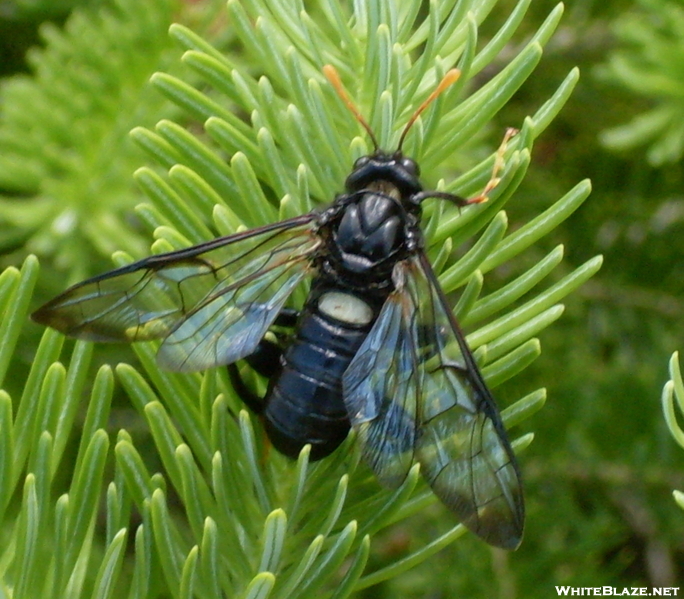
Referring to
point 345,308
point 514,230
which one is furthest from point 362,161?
point 514,230

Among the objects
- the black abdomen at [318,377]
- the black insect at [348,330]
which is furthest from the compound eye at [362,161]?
the black abdomen at [318,377]

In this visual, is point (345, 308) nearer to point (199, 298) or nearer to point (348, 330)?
point (348, 330)

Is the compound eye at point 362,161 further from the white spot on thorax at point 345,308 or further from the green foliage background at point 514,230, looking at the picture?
the white spot on thorax at point 345,308

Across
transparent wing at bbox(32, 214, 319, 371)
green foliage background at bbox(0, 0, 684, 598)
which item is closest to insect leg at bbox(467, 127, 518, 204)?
green foliage background at bbox(0, 0, 684, 598)

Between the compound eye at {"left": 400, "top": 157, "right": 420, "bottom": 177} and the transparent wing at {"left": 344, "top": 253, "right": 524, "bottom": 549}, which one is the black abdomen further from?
the compound eye at {"left": 400, "top": 157, "right": 420, "bottom": 177}

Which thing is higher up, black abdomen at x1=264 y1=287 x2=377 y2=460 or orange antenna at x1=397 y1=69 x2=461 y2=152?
orange antenna at x1=397 y1=69 x2=461 y2=152

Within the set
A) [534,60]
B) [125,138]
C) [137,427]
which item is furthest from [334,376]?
[137,427]

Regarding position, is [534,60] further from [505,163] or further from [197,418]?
[197,418]
